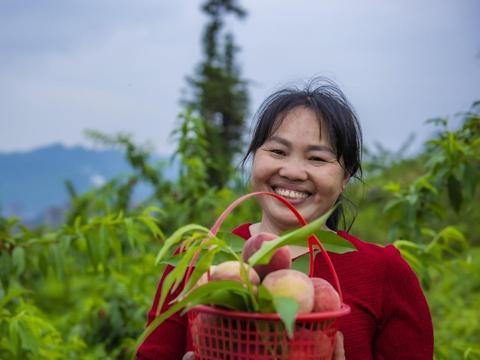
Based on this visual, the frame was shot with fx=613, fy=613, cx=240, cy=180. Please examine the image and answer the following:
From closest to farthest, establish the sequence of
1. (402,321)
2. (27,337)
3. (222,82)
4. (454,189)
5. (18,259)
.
→ (402,321) < (27,337) < (18,259) < (454,189) < (222,82)

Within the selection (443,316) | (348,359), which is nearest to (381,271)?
(348,359)

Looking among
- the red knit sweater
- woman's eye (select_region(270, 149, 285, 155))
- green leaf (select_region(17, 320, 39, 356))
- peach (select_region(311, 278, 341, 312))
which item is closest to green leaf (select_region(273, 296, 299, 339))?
peach (select_region(311, 278, 341, 312))

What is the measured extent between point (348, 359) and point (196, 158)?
73.9 inches

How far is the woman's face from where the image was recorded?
1.81m

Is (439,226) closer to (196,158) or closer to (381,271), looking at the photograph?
(196,158)

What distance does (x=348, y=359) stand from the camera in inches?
68.1

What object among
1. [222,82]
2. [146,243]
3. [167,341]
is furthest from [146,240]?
[222,82]

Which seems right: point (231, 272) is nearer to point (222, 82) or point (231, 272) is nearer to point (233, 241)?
point (233, 241)

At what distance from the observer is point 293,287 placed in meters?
1.26

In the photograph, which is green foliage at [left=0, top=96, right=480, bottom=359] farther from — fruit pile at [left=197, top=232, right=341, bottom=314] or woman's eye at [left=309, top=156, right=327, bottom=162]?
woman's eye at [left=309, top=156, right=327, bottom=162]

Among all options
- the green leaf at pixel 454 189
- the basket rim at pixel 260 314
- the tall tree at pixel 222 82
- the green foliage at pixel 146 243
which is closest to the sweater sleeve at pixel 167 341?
the green foliage at pixel 146 243

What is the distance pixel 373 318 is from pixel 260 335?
643mm

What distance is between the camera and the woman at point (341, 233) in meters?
1.75

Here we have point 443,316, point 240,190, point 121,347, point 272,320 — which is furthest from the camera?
point 443,316
